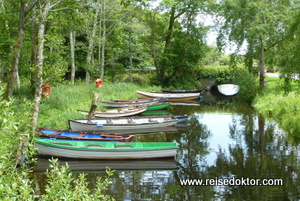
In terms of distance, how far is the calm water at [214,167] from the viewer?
8408 mm

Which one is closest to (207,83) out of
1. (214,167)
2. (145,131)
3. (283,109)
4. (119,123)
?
(283,109)

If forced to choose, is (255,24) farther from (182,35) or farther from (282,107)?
(182,35)

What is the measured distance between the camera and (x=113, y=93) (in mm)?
25781

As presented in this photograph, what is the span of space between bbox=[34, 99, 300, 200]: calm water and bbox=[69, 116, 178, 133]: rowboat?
2.63ft

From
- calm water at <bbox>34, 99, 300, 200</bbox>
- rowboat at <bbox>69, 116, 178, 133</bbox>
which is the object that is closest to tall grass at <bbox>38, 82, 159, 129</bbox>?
rowboat at <bbox>69, 116, 178, 133</bbox>

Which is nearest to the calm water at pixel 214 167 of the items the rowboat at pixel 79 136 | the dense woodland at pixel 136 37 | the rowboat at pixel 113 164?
the rowboat at pixel 113 164

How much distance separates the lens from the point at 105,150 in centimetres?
1076

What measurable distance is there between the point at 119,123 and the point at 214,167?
6.96 metres

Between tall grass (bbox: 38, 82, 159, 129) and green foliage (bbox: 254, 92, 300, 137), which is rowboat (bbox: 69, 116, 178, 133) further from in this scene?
green foliage (bbox: 254, 92, 300, 137)

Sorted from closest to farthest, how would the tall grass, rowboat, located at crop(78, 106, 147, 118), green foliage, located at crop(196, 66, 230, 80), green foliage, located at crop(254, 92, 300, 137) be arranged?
1. the tall grass
2. green foliage, located at crop(254, 92, 300, 137)
3. rowboat, located at crop(78, 106, 147, 118)
4. green foliage, located at crop(196, 66, 230, 80)

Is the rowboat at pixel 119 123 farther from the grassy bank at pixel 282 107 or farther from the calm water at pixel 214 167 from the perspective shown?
the grassy bank at pixel 282 107

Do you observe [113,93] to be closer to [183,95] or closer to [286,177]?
[183,95]

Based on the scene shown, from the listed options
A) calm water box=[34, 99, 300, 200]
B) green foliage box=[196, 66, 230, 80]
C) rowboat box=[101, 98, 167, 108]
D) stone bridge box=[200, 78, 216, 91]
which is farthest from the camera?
stone bridge box=[200, 78, 216, 91]

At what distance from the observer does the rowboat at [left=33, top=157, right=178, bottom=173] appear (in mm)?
10384
